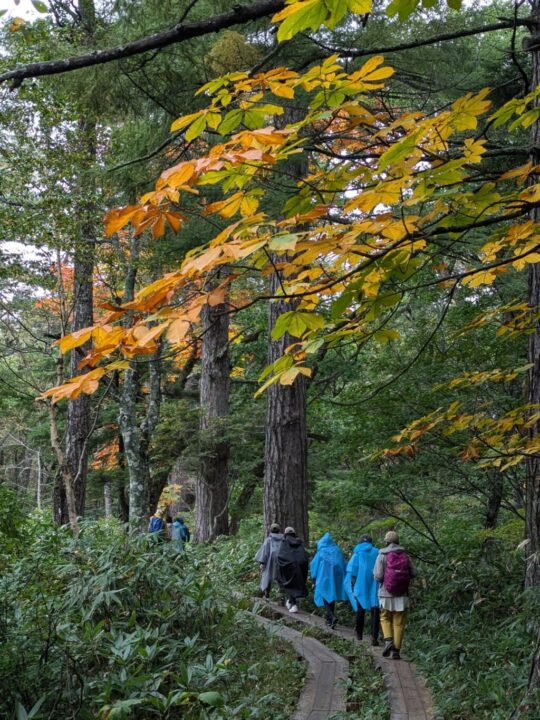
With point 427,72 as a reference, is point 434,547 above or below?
below

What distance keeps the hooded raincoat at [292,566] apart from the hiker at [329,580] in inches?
14.5

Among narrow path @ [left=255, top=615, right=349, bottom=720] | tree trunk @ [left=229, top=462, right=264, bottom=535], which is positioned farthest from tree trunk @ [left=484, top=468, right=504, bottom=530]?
tree trunk @ [left=229, top=462, right=264, bottom=535]

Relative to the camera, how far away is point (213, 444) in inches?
510

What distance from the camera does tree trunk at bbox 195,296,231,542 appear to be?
13.0m

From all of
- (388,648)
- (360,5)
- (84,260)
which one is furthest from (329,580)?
(360,5)

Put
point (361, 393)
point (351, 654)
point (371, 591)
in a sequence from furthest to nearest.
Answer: point (361, 393) < point (371, 591) < point (351, 654)

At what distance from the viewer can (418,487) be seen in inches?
393

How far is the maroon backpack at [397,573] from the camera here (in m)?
7.23

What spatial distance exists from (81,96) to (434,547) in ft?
26.2

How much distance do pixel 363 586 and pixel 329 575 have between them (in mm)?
703

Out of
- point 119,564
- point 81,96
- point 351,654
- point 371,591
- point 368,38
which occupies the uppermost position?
point 368,38

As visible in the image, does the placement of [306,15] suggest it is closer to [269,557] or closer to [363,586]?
[363,586]

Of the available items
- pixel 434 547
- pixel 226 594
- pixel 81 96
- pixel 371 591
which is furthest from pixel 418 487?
pixel 81 96

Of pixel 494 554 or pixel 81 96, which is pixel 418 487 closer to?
pixel 494 554
